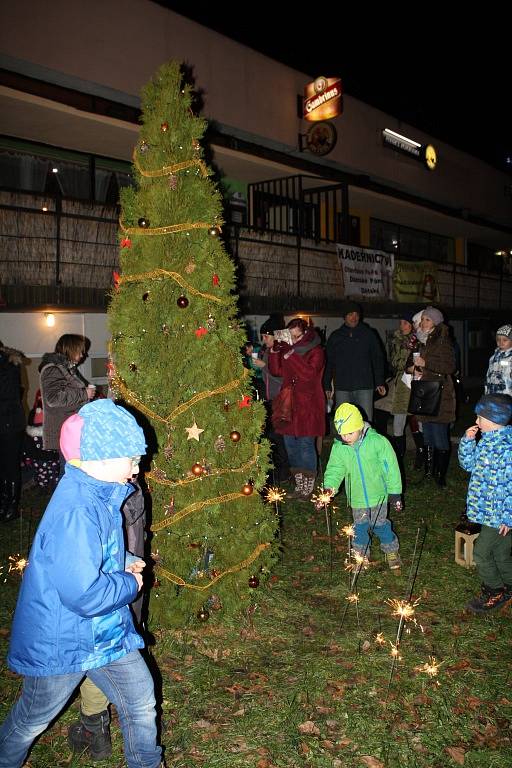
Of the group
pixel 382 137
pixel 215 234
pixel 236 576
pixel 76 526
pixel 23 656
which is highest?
pixel 382 137

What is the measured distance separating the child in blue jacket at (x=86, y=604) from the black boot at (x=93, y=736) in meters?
0.56

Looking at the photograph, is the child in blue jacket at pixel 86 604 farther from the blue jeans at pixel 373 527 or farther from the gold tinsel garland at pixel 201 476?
the blue jeans at pixel 373 527

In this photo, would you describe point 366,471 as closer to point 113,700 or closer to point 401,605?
point 401,605

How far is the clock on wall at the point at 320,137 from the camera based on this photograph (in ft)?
51.7

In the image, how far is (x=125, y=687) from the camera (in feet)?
9.47

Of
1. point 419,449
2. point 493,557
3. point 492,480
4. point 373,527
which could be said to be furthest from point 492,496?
point 419,449

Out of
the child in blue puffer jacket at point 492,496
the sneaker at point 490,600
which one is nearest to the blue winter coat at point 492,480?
the child in blue puffer jacket at point 492,496

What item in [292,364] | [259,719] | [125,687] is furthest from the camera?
[292,364]

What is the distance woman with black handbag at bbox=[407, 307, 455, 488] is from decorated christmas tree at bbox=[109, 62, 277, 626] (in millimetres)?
4401

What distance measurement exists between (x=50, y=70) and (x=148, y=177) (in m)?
7.35

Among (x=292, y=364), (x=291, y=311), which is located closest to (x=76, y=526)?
(x=292, y=364)

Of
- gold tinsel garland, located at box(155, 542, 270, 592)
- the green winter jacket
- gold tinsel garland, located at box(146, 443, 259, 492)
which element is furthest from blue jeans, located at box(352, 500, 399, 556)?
gold tinsel garland, located at box(146, 443, 259, 492)

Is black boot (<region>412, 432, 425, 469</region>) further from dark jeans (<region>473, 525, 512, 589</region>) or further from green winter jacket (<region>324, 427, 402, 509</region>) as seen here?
dark jeans (<region>473, 525, 512, 589</region>)

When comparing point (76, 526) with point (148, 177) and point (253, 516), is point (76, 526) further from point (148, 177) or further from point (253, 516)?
point (148, 177)
